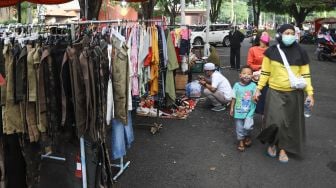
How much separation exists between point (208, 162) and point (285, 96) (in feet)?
4.63

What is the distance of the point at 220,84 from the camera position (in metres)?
8.79

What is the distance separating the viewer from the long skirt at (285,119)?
5.45m

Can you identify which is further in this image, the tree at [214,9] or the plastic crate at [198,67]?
the tree at [214,9]

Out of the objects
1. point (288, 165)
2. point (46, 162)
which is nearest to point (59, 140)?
point (46, 162)

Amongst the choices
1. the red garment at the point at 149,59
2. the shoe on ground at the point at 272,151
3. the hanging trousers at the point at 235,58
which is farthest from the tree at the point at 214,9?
the shoe on ground at the point at 272,151

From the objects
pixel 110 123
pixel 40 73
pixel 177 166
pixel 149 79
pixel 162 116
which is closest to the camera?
pixel 40 73

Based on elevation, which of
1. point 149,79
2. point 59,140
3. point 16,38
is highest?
point 16,38

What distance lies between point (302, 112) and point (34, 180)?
3.60 meters

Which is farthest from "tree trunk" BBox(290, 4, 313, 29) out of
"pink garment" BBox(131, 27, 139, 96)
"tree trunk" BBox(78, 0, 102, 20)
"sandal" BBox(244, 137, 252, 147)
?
"pink garment" BBox(131, 27, 139, 96)

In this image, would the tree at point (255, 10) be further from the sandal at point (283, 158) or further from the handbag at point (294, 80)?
the handbag at point (294, 80)

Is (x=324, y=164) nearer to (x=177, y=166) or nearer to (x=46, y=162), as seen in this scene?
(x=177, y=166)

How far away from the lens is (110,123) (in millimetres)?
4375

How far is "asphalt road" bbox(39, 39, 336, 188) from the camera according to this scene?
494cm

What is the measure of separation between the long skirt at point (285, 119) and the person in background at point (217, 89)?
306cm
